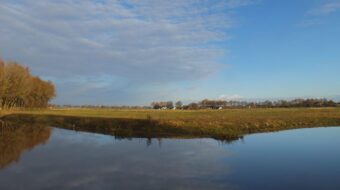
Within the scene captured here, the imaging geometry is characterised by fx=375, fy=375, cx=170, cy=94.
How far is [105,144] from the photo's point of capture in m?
31.8

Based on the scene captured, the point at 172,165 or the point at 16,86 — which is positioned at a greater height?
the point at 16,86

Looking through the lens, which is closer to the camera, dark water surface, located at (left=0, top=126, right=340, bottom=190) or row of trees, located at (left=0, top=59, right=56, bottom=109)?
dark water surface, located at (left=0, top=126, right=340, bottom=190)

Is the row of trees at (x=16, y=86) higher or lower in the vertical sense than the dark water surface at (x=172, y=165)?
higher

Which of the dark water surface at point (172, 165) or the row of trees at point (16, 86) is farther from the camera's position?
the row of trees at point (16, 86)

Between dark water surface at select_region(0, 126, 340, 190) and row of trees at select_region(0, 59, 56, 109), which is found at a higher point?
row of trees at select_region(0, 59, 56, 109)

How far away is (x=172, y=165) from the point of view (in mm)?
21078

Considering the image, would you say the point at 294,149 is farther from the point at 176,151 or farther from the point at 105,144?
the point at 105,144

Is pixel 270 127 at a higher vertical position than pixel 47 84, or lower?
lower

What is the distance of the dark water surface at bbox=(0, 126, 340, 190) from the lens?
16.5m

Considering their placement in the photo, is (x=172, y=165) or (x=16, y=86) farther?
(x=16, y=86)

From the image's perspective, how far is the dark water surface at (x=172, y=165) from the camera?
16500 millimetres

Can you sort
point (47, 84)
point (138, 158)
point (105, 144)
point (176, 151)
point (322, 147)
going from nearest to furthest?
point (138, 158) < point (176, 151) < point (322, 147) < point (105, 144) < point (47, 84)

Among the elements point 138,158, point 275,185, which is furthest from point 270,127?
point 275,185

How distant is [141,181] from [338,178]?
30.2 feet
